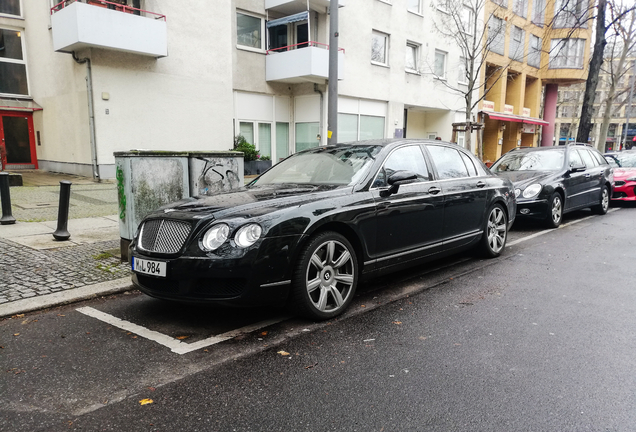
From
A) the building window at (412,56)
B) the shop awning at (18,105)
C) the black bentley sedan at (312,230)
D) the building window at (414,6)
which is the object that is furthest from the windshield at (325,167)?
the building window at (414,6)

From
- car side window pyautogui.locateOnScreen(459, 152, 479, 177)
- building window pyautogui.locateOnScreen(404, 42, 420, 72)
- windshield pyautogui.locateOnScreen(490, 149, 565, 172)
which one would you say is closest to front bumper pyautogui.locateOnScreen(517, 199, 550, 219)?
windshield pyautogui.locateOnScreen(490, 149, 565, 172)

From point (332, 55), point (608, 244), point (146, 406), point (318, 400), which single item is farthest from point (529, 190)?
point (146, 406)

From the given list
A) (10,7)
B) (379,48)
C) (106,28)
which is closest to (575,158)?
(106,28)

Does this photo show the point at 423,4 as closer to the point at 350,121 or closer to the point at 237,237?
the point at 350,121

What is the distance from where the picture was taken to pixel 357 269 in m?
4.39

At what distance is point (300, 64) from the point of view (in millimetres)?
18609

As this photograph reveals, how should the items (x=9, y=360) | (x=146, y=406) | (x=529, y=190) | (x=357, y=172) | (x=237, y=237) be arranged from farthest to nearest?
(x=529, y=190)
(x=357, y=172)
(x=237, y=237)
(x=9, y=360)
(x=146, y=406)

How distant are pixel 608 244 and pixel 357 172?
5.36 m

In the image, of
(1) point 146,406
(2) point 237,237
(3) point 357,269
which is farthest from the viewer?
(3) point 357,269

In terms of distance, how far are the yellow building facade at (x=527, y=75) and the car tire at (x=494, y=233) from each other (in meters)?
23.9

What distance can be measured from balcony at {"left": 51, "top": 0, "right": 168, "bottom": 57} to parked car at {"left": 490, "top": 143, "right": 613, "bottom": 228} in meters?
11.6

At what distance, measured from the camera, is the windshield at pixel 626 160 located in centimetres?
1322

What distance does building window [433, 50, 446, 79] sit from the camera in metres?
26.1

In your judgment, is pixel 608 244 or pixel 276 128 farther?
pixel 276 128
